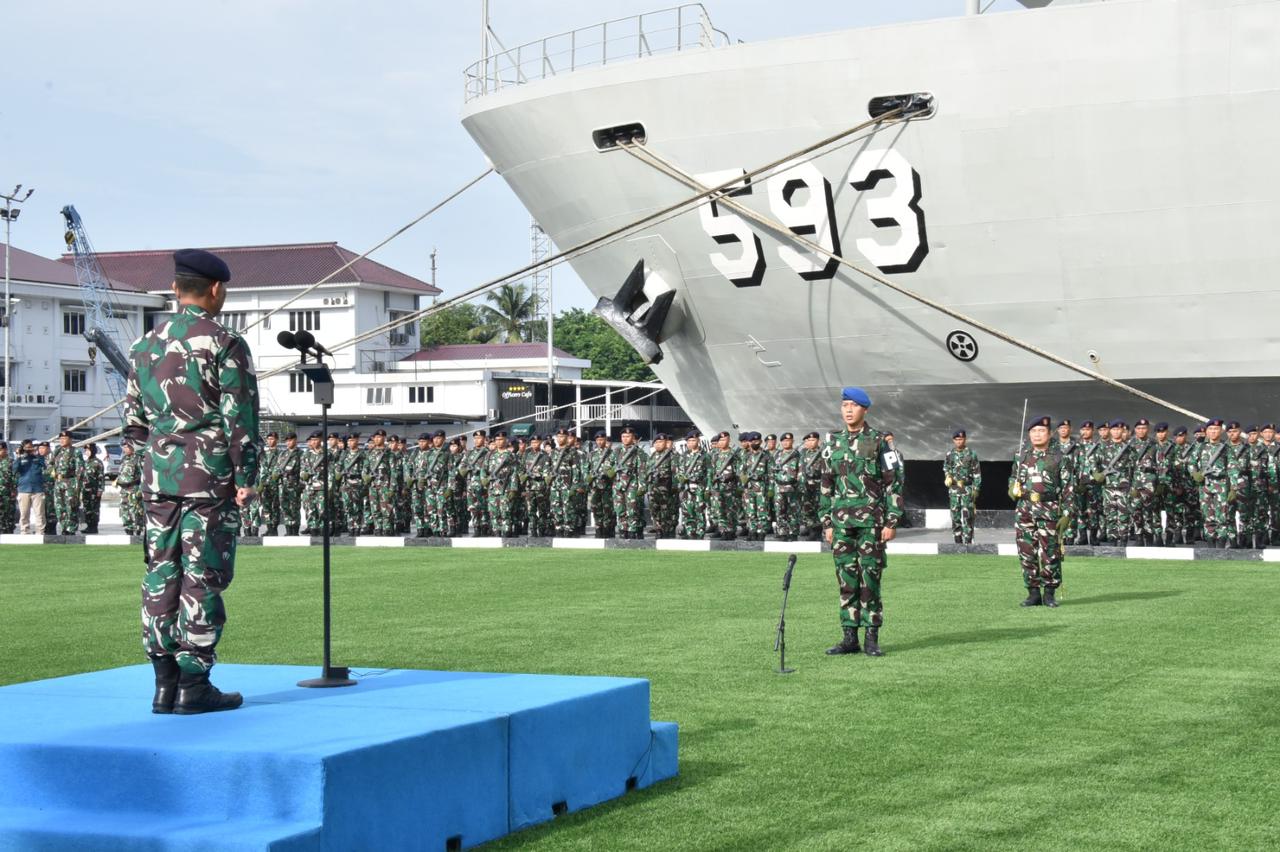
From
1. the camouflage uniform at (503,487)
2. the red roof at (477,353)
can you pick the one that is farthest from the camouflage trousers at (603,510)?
the red roof at (477,353)

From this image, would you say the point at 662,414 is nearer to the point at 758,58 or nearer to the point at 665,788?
the point at 758,58

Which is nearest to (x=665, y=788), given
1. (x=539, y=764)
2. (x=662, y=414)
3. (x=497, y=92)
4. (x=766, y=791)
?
(x=766, y=791)

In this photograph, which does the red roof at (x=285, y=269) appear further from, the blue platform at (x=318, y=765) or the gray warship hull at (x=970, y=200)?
the blue platform at (x=318, y=765)

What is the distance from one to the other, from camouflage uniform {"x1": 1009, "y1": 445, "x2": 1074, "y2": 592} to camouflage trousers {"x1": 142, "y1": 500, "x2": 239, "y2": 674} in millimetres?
7238

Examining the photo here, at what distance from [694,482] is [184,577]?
1410 centimetres

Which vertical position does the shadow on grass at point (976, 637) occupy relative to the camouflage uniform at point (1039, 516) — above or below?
below

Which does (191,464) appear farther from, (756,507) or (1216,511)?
(756,507)

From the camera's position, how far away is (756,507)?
18.8 metres

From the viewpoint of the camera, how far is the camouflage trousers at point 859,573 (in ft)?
28.4

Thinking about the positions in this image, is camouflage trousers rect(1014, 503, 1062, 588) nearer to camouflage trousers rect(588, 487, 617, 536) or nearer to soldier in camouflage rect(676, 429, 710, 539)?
soldier in camouflage rect(676, 429, 710, 539)

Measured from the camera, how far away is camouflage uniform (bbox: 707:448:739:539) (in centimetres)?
1883

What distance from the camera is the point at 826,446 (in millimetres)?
9078

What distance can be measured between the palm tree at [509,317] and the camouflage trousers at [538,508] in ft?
199

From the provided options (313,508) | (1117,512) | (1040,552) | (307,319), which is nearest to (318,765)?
(1040,552)
